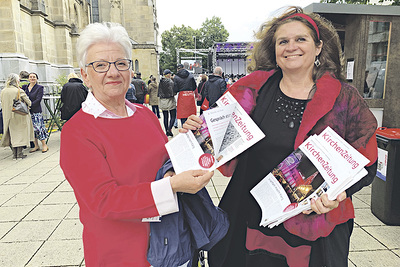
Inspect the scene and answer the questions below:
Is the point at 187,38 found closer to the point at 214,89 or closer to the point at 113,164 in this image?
the point at 214,89

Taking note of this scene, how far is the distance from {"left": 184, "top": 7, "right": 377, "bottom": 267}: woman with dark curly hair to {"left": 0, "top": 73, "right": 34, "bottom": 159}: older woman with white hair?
252 inches

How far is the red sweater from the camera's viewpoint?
1.17m

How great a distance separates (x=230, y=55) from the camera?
30.1 meters

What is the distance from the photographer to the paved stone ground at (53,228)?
2834mm

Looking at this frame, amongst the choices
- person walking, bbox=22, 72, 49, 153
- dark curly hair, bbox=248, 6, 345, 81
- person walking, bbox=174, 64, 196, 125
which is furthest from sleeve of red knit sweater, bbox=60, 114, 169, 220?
person walking, bbox=174, 64, 196, 125

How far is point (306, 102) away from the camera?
5.60 ft

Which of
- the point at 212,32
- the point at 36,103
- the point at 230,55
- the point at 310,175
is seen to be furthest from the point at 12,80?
the point at 212,32

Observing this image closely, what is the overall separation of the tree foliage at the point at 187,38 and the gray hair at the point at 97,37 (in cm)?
5972

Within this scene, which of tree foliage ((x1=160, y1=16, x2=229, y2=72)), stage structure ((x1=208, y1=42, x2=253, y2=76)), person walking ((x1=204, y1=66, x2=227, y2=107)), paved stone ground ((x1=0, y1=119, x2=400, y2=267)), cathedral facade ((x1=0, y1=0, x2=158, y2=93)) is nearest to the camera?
paved stone ground ((x1=0, y1=119, x2=400, y2=267))

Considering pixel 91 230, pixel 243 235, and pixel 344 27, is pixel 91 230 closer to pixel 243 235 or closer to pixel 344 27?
pixel 243 235

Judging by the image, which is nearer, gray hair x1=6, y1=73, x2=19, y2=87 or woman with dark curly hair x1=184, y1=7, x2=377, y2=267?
woman with dark curly hair x1=184, y1=7, x2=377, y2=267

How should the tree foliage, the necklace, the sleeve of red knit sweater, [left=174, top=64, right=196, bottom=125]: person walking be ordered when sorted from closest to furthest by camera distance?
the sleeve of red knit sweater → the necklace → [left=174, top=64, right=196, bottom=125]: person walking → the tree foliage

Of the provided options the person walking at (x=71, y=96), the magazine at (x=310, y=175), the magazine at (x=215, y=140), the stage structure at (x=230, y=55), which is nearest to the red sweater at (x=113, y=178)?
the magazine at (x=215, y=140)

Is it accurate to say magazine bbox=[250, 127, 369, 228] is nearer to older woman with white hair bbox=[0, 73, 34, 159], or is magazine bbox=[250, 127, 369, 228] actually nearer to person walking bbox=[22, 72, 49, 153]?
older woman with white hair bbox=[0, 73, 34, 159]
